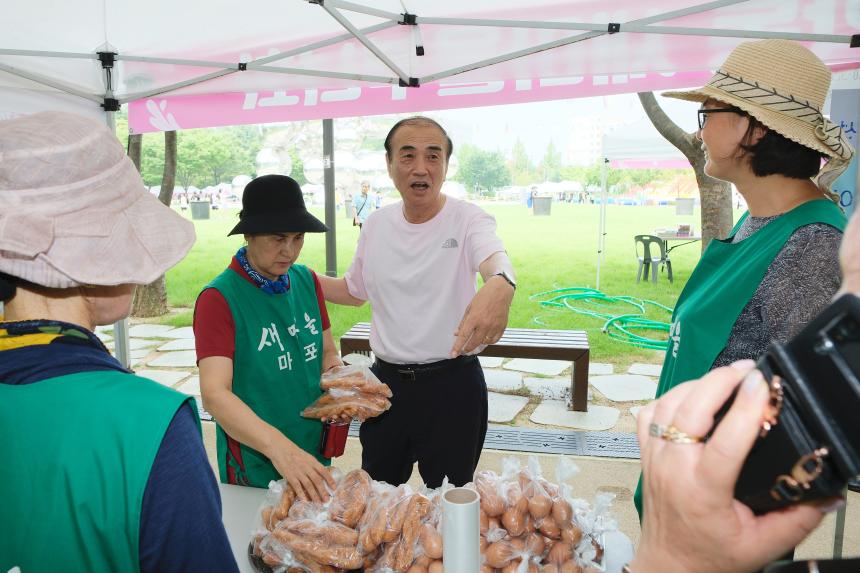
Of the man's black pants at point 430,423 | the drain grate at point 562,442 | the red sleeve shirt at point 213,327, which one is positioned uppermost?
the red sleeve shirt at point 213,327

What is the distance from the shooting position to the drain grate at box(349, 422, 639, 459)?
4504 millimetres

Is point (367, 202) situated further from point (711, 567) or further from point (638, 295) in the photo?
point (711, 567)

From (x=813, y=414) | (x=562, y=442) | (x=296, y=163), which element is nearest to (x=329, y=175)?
(x=562, y=442)

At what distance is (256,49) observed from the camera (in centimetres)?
374

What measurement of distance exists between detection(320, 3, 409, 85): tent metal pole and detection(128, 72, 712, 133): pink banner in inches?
8.0

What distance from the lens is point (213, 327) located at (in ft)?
6.35

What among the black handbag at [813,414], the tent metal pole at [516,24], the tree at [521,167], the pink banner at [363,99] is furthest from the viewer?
the tree at [521,167]

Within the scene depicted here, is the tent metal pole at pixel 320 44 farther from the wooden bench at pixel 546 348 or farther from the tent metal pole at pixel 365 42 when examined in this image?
the wooden bench at pixel 546 348

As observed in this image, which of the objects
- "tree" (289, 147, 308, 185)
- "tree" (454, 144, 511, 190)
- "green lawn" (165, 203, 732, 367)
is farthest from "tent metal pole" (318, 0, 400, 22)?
"tree" (289, 147, 308, 185)

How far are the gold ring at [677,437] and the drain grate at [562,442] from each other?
4.12 m

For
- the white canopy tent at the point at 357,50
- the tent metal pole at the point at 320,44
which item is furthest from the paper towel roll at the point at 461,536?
the tent metal pole at the point at 320,44

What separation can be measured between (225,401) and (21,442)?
934 millimetres

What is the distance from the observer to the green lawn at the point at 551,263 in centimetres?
936

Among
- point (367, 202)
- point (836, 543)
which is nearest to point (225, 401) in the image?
point (836, 543)
